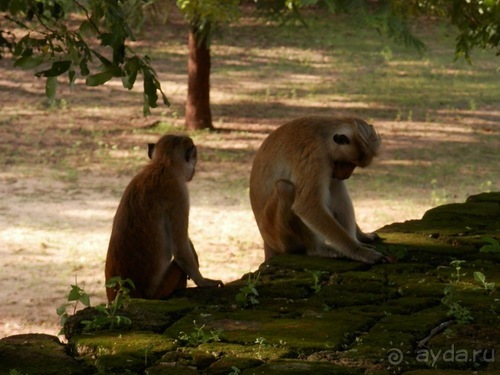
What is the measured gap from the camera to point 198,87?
19.4 meters

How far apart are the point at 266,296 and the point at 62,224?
729 cm

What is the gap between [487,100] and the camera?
2338cm

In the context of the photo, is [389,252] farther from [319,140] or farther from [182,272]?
[182,272]

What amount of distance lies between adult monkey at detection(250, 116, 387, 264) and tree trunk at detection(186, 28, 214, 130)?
11.7 meters

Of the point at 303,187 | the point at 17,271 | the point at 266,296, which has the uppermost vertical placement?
the point at 303,187

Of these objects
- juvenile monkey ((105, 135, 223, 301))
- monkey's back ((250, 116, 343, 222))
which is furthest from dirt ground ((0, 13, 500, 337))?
juvenile monkey ((105, 135, 223, 301))

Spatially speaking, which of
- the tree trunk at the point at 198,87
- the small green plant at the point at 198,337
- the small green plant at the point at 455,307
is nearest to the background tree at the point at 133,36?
the tree trunk at the point at 198,87

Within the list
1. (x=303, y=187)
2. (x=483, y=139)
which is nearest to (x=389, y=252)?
(x=303, y=187)

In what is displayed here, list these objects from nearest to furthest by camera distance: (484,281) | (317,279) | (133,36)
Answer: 1. (133,36)
2. (484,281)
3. (317,279)

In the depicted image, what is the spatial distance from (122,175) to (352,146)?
9.01 m

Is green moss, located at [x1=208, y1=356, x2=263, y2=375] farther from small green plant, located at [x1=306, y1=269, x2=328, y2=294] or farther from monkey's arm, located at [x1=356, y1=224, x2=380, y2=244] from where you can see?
monkey's arm, located at [x1=356, y1=224, x2=380, y2=244]

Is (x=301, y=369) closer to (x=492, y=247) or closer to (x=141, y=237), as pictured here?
(x=141, y=237)

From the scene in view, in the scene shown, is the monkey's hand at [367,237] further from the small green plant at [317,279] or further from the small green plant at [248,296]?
the small green plant at [248,296]

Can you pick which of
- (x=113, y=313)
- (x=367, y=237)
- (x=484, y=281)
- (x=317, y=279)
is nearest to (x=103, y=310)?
(x=113, y=313)
